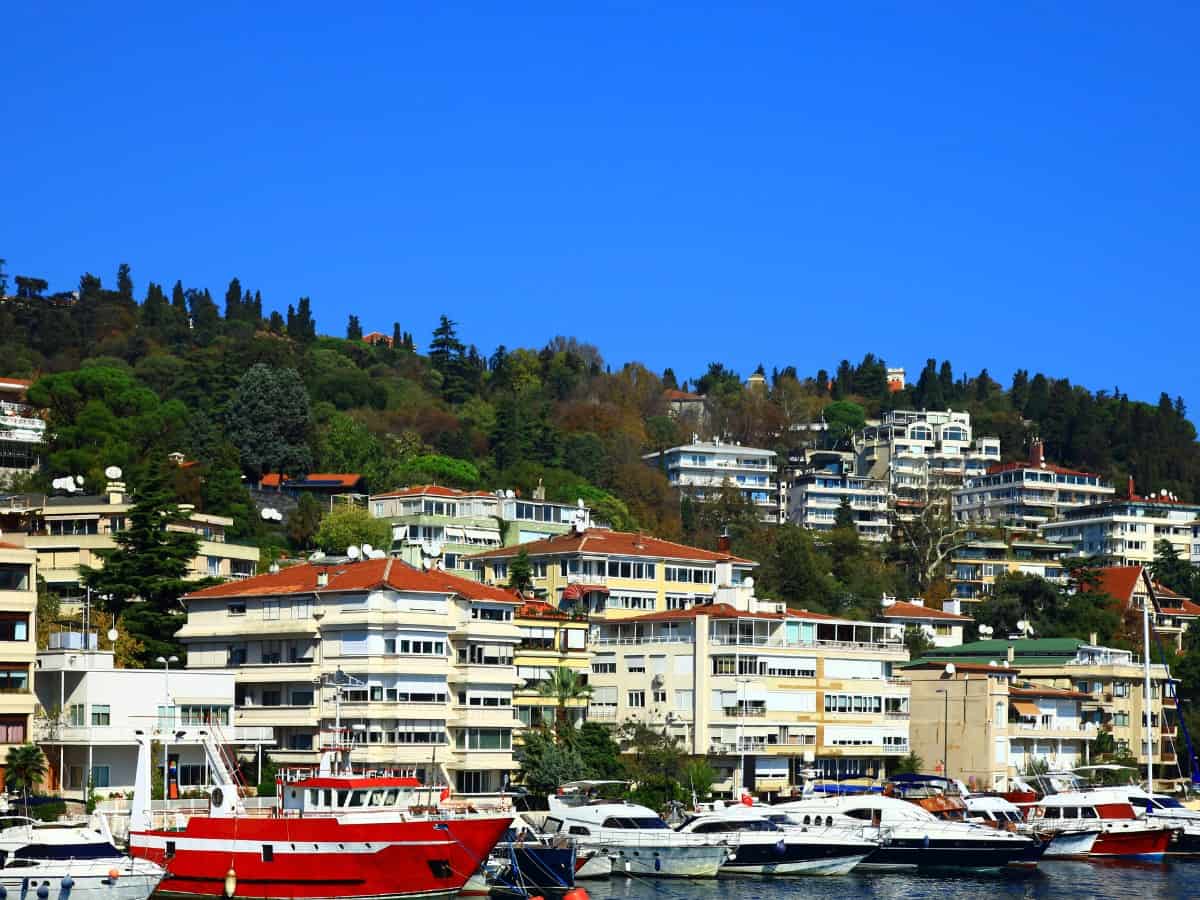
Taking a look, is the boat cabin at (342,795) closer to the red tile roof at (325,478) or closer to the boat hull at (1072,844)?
the boat hull at (1072,844)

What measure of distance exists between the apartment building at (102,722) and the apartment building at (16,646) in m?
1.06

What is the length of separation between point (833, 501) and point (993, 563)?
27.5 meters

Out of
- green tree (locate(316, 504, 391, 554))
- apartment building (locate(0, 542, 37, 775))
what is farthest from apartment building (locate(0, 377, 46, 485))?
apartment building (locate(0, 542, 37, 775))

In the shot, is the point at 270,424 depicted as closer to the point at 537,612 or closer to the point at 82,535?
the point at 82,535

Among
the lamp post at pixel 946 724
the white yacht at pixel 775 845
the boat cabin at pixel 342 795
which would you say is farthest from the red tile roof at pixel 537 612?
the boat cabin at pixel 342 795

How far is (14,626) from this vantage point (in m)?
71.3

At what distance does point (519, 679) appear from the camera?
83.1m

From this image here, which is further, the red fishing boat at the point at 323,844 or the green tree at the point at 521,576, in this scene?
the green tree at the point at 521,576

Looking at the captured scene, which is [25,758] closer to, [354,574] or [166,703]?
[166,703]

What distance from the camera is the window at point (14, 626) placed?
2803 inches

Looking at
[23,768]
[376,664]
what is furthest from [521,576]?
[23,768]

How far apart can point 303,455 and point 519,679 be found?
58.4 m

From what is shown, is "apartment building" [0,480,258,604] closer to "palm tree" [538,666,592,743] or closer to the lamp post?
"palm tree" [538,666,592,743]

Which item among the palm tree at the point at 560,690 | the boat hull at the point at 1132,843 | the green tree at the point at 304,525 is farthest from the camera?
the green tree at the point at 304,525
